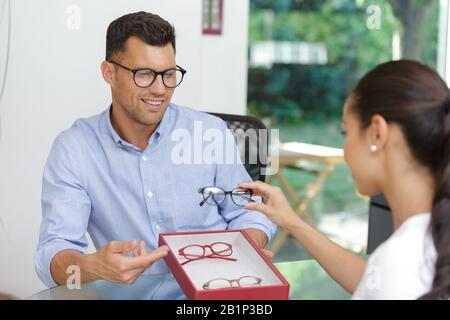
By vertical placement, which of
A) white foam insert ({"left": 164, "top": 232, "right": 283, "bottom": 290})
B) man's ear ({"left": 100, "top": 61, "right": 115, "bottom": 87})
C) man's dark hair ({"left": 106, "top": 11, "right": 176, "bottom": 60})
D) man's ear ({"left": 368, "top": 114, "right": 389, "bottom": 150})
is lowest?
white foam insert ({"left": 164, "top": 232, "right": 283, "bottom": 290})

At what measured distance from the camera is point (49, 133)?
267 centimetres

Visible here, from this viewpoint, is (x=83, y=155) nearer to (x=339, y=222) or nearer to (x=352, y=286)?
(x=352, y=286)

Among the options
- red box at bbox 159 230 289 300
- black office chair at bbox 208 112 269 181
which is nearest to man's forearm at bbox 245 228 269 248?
red box at bbox 159 230 289 300

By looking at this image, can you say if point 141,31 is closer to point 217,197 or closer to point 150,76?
point 150,76

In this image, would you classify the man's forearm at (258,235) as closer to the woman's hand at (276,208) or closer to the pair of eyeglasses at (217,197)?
the pair of eyeglasses at (217,197)

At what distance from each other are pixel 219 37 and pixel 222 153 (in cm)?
147

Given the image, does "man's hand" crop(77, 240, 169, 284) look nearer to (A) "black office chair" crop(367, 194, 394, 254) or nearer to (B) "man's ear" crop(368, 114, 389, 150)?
(B) "man's ear" crop(368, 114, 389, 150)

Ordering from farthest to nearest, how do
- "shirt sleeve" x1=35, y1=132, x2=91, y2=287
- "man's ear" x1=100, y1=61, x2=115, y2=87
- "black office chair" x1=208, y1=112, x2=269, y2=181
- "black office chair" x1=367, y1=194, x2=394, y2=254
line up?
"black office chair" x1=367, y1=194, x2=394, y2=254
"black office chair" x1=208, y1=112, x2=269, y2=181
"man's ear" x1=100, y1=61, x2=115, y2=87
"shirt sleeve" x1=35, y1=132, x2=91, y2=287

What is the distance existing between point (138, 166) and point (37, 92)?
0.98 metres

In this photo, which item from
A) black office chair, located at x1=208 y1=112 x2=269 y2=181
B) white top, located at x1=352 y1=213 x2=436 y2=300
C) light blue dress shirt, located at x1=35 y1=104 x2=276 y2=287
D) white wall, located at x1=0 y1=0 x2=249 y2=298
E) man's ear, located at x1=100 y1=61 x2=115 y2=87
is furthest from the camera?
white wall, located at x1=0 y1=0 x2=249 y2=298

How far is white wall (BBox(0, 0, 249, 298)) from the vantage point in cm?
261

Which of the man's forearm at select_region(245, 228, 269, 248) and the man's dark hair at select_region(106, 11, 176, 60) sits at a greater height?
the man's dark hair at select_region(106, 11, 176, 60)

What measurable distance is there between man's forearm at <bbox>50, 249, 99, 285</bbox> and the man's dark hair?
61 centimetres

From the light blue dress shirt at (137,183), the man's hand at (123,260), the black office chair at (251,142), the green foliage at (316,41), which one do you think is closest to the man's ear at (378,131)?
the man's hand at (123,260)
